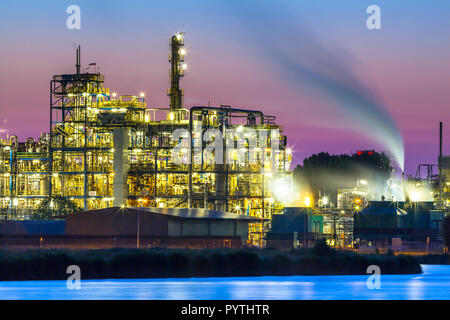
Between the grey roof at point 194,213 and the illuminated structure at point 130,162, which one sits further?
the illuminated structure at point 130,162

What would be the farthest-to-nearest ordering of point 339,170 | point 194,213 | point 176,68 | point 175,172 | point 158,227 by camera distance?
1. point 339,170
2. point 176,68
3. point 175,172
4. point 194,213
5. point 158,227

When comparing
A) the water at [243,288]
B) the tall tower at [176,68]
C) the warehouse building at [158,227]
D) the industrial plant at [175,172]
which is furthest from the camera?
the tall tower at [176,68]

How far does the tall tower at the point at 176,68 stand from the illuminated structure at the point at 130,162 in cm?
10

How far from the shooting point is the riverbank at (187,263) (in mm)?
58531

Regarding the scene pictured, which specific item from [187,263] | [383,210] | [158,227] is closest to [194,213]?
[158,227]

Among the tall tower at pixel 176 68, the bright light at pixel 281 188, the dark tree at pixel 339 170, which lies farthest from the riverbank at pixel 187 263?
the dark tree at pixel 339 170

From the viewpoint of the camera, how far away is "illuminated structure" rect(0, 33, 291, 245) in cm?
8356

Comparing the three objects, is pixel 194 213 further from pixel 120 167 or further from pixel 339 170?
pixel 339 170

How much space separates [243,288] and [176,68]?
42.9 meters

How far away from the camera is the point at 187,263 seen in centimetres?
6119

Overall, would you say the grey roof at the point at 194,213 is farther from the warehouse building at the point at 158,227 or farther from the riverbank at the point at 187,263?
the riverbank at the point at 187,263
